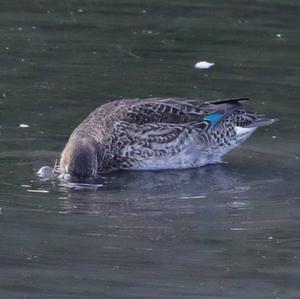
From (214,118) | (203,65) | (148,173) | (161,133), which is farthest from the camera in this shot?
(203,65)

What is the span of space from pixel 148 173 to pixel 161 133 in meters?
0.43

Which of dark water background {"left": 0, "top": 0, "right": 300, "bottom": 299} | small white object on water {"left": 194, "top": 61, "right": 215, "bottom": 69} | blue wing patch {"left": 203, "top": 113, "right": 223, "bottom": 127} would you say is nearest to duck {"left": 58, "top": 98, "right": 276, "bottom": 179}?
blue wing patch {"left": 203, "top": 113, "right": 223, "bottom": 127}

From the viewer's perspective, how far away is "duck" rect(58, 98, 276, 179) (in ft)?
41.9

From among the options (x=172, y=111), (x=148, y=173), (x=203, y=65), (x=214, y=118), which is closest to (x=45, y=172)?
(x=148, y=173)

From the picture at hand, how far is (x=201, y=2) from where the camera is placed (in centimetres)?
1906

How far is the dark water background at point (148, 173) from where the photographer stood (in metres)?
9.45

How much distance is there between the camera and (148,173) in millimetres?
12727

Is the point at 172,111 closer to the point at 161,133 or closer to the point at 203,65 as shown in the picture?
the point at 161,133

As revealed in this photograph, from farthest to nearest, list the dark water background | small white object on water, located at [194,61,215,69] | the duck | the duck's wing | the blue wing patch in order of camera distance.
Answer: small white object on water, located at [194,61,215,69], the blue wing patch, the duck's wing, the duck, the dark water background

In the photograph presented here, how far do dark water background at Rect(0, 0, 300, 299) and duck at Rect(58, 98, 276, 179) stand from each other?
0.70ft

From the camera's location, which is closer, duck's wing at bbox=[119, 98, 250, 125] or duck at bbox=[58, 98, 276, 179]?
duck at bbox=[58, 98, 276, 179]

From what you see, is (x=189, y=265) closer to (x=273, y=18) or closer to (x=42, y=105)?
(x=42, y=105)

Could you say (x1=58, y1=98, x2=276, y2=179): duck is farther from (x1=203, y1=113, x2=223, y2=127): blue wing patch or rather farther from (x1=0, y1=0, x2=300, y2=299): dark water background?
(x1=0, y1=0, x2=300, y2=299): dark water background

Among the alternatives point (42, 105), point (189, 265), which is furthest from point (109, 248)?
point (42, 105)
